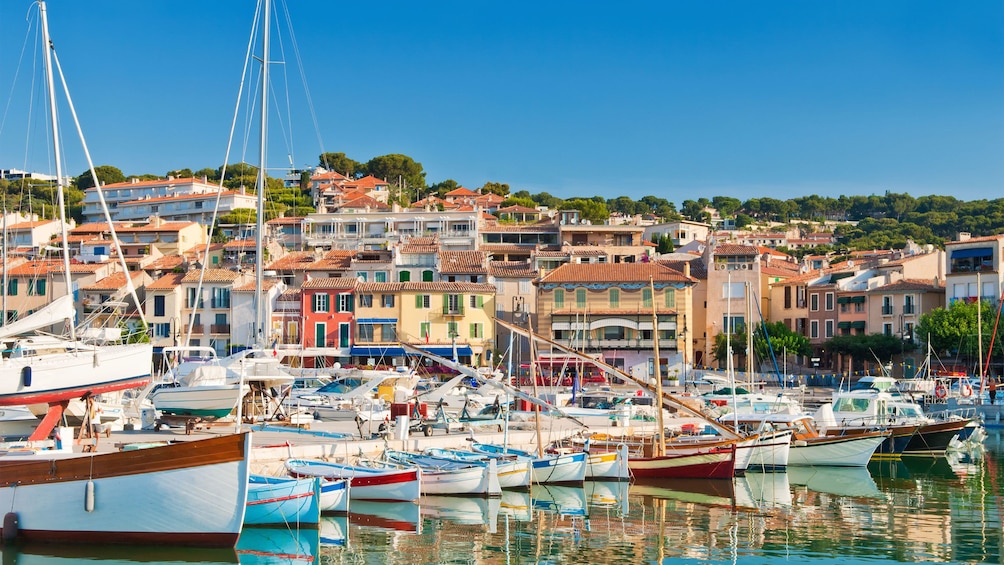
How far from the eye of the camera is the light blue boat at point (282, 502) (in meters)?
23.9

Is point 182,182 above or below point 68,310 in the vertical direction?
above

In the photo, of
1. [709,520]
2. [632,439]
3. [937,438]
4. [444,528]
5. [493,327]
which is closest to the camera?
[444,528]

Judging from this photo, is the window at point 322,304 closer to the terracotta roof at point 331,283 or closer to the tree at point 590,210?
the terracotta roof at point 331,283

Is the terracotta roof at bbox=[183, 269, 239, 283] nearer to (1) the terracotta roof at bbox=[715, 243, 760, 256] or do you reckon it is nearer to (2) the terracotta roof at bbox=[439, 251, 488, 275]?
(2) the terracotta roof at bbox=[439, 251, 488, 275]

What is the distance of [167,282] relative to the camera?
7331 cm

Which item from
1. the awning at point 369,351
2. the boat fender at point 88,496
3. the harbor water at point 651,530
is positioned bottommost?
the harbor water at point 651,530

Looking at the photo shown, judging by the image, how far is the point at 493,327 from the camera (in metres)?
70.0

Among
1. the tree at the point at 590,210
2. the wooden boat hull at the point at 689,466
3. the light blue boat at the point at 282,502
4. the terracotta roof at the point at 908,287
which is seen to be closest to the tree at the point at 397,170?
the tree at the point at 590,210

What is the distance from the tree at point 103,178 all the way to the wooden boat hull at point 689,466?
404ft

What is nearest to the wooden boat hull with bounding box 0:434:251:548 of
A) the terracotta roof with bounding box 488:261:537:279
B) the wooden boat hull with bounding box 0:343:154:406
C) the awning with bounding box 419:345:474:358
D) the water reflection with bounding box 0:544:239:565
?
the water reflection with bounding box 0:544:239:565

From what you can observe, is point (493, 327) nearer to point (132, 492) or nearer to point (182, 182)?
point (132, 492)

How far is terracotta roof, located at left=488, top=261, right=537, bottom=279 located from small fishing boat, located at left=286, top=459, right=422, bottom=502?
4624cm

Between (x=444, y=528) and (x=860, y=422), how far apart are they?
2254cm

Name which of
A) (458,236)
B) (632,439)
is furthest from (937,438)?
(458,236)
